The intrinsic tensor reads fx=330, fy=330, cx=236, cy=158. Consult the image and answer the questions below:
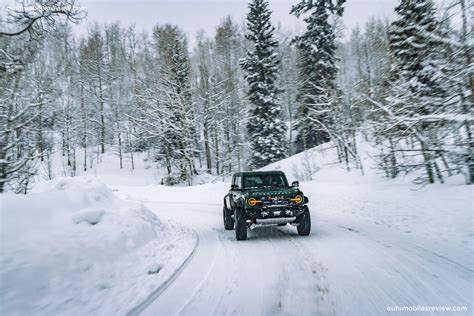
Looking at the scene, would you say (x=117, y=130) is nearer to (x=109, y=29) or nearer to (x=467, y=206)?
(x=109, y=29)

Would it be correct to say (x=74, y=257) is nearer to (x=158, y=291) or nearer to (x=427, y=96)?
(x=158, y=291)

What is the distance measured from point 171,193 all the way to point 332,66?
1731 cm

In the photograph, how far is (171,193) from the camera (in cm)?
2484

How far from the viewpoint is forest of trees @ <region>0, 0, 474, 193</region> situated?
9.17m

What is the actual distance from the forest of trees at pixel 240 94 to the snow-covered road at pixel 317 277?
473cm

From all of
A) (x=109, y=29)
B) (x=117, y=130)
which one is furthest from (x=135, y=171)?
(x=109, y=29)

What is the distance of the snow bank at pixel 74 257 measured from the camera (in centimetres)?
430

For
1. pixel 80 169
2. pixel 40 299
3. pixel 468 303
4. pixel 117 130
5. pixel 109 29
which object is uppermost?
pixel 109 29

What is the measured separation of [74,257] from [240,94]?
126ft

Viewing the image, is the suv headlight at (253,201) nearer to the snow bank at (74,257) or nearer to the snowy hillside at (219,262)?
the snowy hillside at (219,262)

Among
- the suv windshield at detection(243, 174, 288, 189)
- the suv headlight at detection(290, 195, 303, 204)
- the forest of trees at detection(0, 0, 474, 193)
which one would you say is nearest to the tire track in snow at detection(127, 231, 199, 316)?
the suv headlight at detection(290, 195, 303, 204)

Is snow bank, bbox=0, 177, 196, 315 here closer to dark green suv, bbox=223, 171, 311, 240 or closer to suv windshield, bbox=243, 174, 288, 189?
dark green suv, bbox=223, 171, 311, 240

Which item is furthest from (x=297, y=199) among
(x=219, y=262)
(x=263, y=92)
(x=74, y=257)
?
(x=263, y=92)

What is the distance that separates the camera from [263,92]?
3006 centimetres
